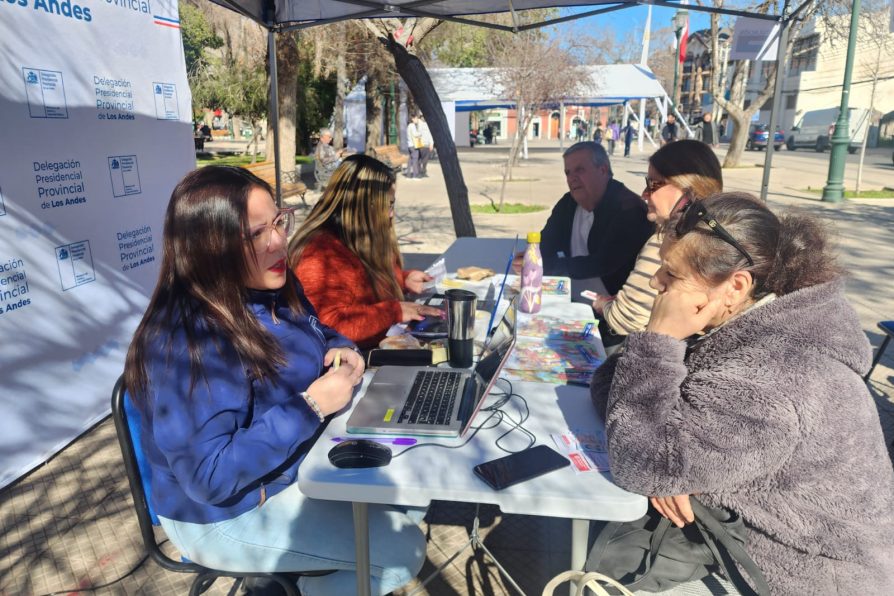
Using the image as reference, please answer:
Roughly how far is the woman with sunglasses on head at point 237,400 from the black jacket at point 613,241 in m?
2.26

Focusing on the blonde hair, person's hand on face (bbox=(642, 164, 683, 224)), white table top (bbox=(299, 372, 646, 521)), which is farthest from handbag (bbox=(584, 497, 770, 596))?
person's hand on face (bbox=(642, 164, 683, 224))

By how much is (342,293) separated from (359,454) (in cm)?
113

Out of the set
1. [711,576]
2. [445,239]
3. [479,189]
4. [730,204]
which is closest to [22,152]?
[730,204]

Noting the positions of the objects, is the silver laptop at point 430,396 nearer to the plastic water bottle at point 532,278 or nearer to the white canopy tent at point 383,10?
the plastic water bottle at point 532,278

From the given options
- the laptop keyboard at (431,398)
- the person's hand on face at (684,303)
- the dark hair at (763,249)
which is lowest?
the laptop keyboard at (431,398)

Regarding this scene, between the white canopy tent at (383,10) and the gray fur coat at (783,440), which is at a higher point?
the white canopy tent at (383,10)

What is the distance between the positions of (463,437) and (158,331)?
80cm

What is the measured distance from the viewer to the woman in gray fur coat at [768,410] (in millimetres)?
1271

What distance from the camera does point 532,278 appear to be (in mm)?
2764

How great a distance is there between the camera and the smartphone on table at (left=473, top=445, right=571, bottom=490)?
143 cm

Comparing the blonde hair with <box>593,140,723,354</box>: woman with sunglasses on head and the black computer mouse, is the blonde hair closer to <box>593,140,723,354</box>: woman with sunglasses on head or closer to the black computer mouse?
<box>593,140,723,354</box>: woman with sunglasses on head

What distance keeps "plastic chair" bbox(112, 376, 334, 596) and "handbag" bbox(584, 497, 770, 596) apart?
2.54ft

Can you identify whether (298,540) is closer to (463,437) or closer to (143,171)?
(463,437)

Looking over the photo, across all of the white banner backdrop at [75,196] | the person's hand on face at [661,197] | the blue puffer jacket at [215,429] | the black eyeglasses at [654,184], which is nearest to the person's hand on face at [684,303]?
the blue puffer jacket at [215,429]
